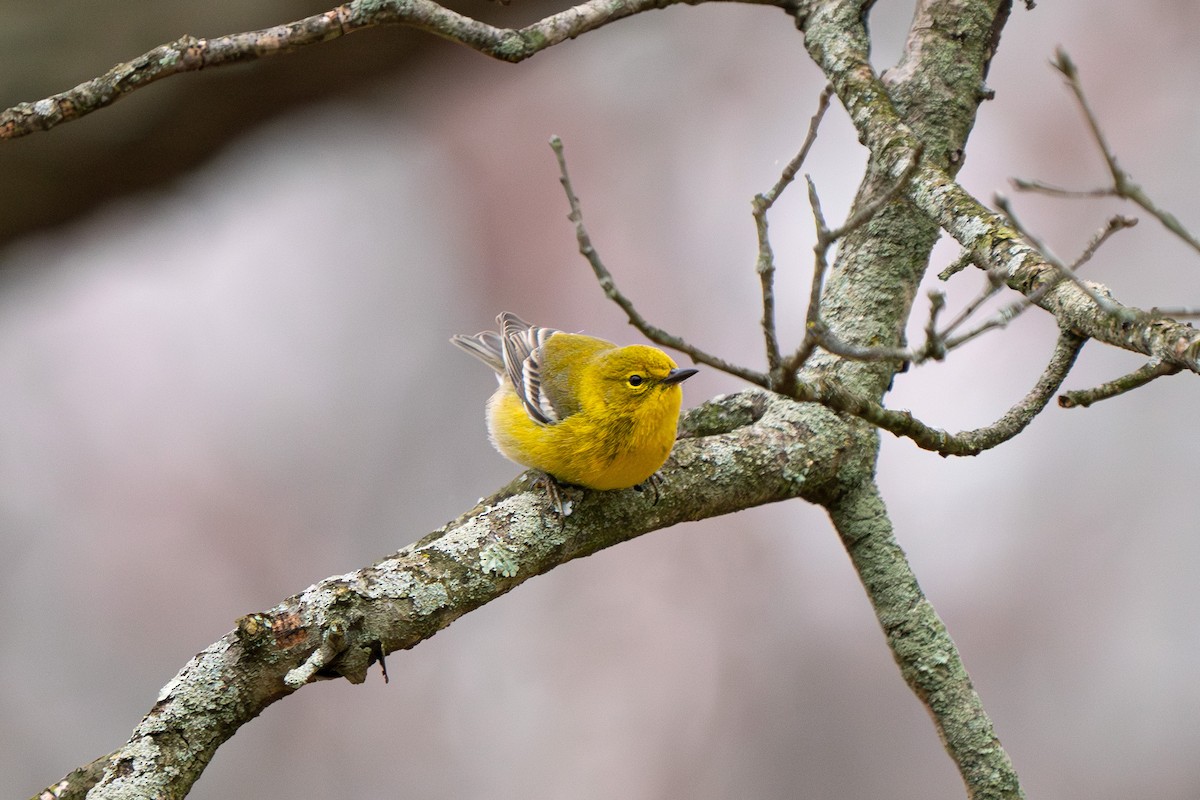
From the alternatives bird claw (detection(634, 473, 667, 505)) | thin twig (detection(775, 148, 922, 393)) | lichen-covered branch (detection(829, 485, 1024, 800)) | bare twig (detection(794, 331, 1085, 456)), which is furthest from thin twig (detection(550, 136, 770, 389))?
lichen-covered branch (detection(829, 485, 1024, 800))

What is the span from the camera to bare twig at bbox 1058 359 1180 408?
1.83 m

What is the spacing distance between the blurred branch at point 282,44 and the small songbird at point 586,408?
0.96 m

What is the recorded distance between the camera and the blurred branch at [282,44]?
1.88m

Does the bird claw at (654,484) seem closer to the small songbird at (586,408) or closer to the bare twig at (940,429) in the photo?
the small songbird at (586,408)

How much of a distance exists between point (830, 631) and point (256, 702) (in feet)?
9.40

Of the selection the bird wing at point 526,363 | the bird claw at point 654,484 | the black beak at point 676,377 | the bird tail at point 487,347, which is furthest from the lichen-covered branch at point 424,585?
the bird tail at point 487,347

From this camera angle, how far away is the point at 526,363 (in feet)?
11.1

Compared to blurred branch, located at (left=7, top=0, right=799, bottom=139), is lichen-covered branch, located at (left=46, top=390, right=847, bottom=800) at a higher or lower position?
lower

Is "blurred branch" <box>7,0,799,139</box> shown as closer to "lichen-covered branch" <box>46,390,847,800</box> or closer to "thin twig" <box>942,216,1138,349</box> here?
"lichen-covered branch" <box>46,390,847,800</box>

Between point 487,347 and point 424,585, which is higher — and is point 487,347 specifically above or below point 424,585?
above

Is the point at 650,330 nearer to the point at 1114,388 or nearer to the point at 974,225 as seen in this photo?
the point at 974,225

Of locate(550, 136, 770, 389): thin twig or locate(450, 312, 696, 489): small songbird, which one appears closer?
locate(550, 136, 770, 389): thin twig

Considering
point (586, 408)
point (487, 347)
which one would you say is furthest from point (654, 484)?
point (487, 347)

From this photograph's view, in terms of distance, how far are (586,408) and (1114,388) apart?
1.39m
